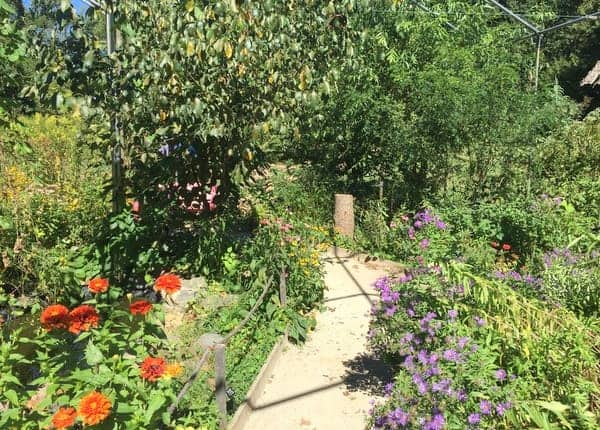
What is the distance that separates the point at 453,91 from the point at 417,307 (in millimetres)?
3689

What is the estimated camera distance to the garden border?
3.07 meters

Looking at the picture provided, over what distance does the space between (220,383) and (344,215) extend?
4.52m

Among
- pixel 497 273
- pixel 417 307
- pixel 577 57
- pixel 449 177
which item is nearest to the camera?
pixel 417 307

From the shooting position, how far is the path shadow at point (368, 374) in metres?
3.57

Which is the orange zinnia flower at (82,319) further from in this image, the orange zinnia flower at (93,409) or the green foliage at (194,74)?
the green foliage at (194,74)

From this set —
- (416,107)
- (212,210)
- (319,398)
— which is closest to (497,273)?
(319,398)

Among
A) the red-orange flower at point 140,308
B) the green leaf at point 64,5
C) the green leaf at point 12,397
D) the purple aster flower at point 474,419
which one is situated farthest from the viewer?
the green leaf at point 64,5

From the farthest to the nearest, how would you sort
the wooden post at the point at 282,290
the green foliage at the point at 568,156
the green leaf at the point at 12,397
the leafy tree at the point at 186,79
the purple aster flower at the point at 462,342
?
the green foliage at the point at 568,156
the wooden post at the point at 282,290
the leafy tree at the point at 186,79
the purple aster flower at the point at 462,342
the green leaf at the point at 12,397

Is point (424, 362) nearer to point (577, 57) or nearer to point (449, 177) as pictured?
point (449, 177)

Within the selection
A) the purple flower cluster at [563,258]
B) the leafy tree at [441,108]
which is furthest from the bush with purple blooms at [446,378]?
the leafy tree at [441,108]

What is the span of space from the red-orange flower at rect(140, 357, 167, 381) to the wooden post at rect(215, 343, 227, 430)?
685 millimetres

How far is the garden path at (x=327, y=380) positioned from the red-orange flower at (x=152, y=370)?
1.38m

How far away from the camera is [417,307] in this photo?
3.11 m

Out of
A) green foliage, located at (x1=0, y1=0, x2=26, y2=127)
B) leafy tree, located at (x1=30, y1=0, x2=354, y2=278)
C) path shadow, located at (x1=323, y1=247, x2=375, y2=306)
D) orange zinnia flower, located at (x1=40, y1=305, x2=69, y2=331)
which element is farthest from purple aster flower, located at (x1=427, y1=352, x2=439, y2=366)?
green foliage, located at (x1=0, y1=0, x2=26, y2=127)
